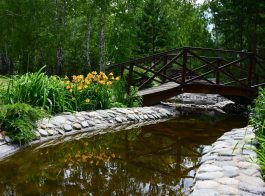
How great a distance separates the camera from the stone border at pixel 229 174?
4016mm

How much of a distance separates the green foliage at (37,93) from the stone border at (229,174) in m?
4.24

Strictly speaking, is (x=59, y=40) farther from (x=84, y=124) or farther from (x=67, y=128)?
(x=67, y=128)

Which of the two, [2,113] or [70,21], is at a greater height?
[70,21]

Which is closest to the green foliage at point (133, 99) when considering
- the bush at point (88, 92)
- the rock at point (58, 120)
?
the bush at point (88, 92)

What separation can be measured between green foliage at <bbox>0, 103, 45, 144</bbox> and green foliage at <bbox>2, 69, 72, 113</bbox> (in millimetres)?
900

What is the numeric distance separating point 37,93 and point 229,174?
17.6 feet

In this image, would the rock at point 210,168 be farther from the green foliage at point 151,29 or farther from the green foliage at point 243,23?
the green foliage at point 151,29

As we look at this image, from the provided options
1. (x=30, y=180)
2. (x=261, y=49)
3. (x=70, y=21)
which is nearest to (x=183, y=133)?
(x=30, y=180)

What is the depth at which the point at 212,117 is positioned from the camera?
12344 mm

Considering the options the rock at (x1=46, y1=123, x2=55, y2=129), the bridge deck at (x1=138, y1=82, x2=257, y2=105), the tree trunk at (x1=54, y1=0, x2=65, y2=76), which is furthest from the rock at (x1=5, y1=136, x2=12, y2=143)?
the tree trunk at (x1=54, y1=0, x2=65, y2=76)

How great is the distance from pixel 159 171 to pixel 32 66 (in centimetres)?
2451

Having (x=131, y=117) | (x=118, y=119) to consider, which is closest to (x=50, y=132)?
(x=118, y=119)

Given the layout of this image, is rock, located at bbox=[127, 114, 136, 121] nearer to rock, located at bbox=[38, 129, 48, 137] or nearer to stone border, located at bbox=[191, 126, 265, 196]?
rock, located at bbox=[38, 129, 48, 137]

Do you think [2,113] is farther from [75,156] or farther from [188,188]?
[188,188]
